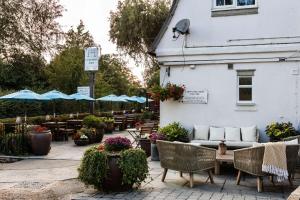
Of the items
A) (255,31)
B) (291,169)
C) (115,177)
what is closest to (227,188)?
(291,169)

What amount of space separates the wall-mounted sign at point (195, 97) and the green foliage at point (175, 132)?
843mm

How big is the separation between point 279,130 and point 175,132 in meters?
2.88

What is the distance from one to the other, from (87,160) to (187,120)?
5.30 meters

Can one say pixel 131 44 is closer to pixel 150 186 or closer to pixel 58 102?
pixel 58 102

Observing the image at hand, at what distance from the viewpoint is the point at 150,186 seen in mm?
8508

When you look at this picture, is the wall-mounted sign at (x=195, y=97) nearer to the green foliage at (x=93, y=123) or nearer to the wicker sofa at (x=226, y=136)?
the wicker sofa at (x=226, y=136)

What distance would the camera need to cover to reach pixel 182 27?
12.2m

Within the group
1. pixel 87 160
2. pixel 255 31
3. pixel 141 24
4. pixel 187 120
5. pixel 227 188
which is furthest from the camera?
pixel 141 24

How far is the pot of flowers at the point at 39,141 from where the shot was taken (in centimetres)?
1417

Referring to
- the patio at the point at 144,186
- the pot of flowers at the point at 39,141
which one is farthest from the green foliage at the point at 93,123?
the patio at the point at 144,186

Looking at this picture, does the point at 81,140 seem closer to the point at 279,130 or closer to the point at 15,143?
the point at 15,143

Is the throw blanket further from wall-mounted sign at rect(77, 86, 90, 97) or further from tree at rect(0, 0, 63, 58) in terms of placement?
tree at rect(0, 0, 63, 58)

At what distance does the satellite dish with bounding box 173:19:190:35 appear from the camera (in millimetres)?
12195

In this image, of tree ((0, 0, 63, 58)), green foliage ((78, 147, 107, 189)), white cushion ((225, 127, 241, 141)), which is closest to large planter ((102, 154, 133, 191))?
green foliage ((78, 147, 107, 189))
